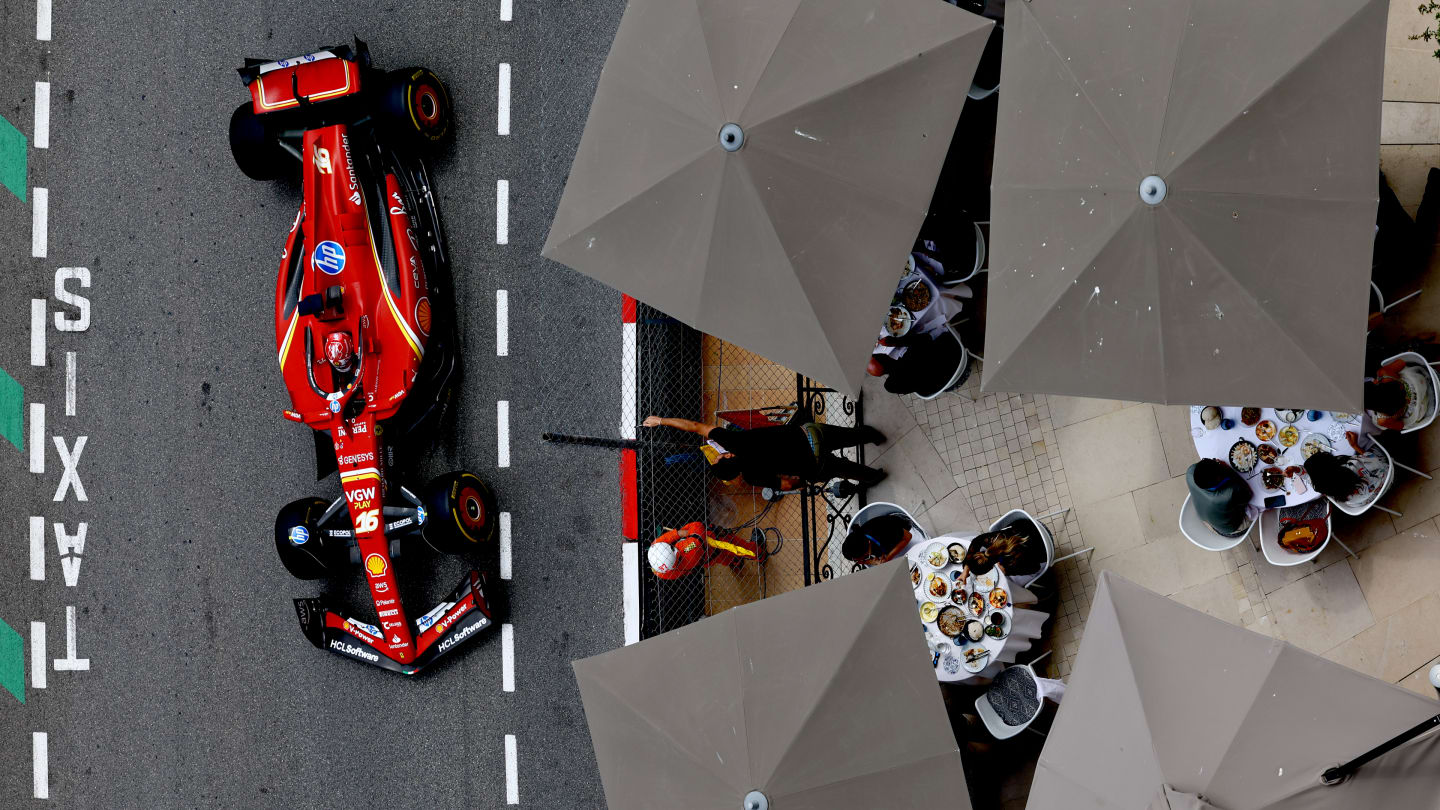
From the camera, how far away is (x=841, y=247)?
6289mm

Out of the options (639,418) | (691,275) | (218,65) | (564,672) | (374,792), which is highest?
(218,65)

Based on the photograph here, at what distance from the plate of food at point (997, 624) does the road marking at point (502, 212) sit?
544 centimetres

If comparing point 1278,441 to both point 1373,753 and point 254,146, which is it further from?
point 254,146

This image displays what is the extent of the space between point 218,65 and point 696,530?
6767 millimetres

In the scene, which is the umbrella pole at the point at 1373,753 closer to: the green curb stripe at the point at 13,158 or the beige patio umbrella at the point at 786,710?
the beige patio umbrella at the point at 786,710

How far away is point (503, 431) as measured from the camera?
9586 millimetres

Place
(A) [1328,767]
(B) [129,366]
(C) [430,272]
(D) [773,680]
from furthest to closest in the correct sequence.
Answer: (B) [129,366], (C) [430,272], (D) [773,680], (A) [1328,767]

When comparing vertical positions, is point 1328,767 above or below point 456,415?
below

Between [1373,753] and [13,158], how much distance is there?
40.4ft

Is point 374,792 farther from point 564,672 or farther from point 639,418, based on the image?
point 639,418

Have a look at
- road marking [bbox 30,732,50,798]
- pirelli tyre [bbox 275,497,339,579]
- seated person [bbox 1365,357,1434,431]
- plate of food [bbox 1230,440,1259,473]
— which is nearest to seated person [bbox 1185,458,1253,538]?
plate of food [bbox 1230,440,1259,473]

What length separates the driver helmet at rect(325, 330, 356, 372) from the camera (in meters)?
8.83

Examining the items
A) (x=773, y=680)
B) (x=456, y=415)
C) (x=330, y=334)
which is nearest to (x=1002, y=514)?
(x=773, y=680)

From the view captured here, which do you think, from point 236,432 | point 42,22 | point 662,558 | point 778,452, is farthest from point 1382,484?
point 42,22
